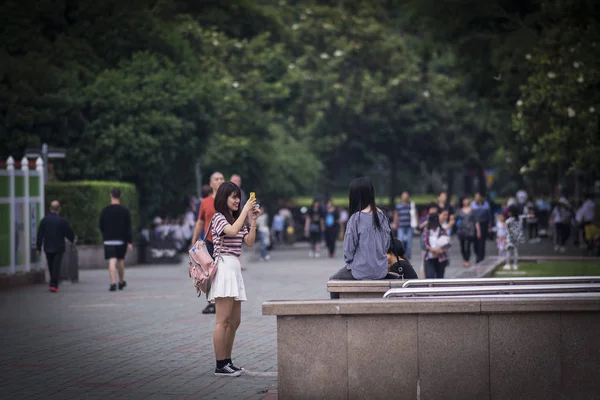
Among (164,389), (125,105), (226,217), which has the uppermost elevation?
(125,105)

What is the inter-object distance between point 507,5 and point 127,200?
12.2 metres

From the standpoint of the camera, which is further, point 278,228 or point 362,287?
point 278,228

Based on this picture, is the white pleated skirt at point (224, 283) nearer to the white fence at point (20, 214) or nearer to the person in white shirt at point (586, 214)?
the white fence at point (20, 214)

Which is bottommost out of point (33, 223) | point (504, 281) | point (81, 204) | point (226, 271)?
point (504, 281)

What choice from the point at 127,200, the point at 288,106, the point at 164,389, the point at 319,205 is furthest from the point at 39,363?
the point at 288,106

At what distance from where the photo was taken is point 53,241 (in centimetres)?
2062

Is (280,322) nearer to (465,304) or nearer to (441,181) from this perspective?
(465,304)

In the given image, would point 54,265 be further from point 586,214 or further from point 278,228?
point 278,228

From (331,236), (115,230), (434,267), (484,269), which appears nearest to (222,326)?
(434,267)

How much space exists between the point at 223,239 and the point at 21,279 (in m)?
13.0

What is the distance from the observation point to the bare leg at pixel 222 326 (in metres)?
9.94

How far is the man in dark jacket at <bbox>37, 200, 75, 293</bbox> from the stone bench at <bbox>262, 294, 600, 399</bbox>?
12.7 meters

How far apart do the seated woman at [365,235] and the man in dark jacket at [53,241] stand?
435 inches

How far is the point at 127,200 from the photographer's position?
30797 mm
